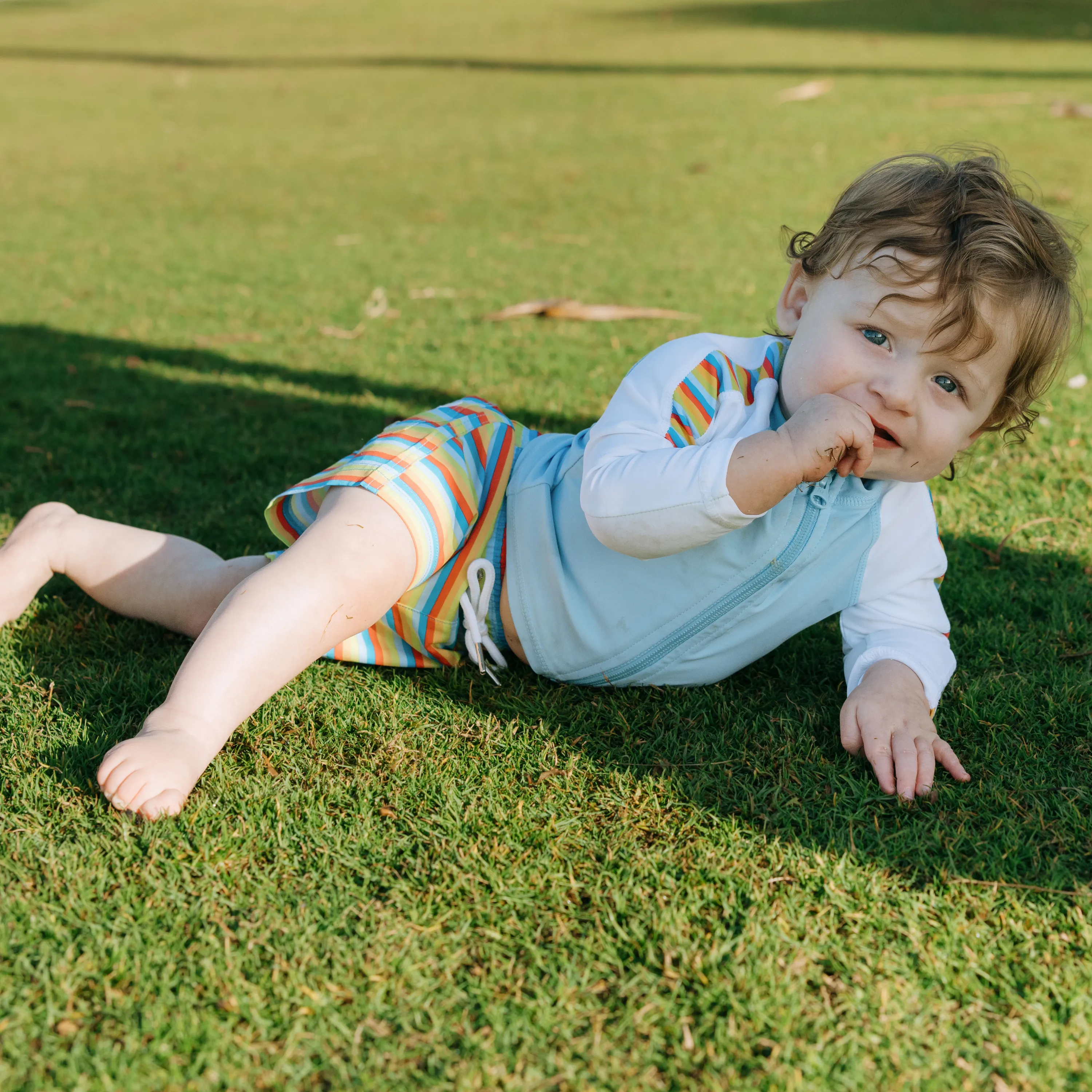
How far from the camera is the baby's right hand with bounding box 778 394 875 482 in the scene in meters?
1.79

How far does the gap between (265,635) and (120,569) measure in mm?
710

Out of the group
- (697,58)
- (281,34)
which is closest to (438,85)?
(697,58)

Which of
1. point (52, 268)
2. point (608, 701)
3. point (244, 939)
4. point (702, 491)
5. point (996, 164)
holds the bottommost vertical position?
point (52, 268)

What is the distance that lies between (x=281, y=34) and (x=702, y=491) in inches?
835

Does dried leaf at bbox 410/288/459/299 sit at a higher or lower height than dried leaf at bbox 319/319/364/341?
lower

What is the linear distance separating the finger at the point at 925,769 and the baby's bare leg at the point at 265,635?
0.98 meters

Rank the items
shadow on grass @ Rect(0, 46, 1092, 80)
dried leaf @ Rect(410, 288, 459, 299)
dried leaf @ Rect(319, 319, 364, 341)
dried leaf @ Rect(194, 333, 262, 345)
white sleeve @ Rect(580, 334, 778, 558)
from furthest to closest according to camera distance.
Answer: shadow on grass @ Rect(0, 46, 1092, 80)
dried leaf @ Rect(410, 288, 459, 299)
dried leaf @ Rect(319, 319, 364, 341)
dried leaf @ Rect(194, 333, 262, 345)
white sleeve @ Rect(580, 334, 778, 558)

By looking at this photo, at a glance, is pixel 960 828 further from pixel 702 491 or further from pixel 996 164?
pixel 996 164

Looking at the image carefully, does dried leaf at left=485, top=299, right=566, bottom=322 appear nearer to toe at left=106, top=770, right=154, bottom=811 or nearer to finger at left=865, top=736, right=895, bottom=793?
finger at left=865, top=736, right=895, bottom=793

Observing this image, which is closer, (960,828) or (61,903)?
(61,903)

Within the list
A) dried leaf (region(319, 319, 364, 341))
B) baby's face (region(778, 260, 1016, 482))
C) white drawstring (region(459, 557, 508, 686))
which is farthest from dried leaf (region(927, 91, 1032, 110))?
white drawstring (region(459, 557, 508, 686))

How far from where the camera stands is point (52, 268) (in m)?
6.15

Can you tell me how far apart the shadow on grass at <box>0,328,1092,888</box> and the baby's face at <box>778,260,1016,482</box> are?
1.69 feet

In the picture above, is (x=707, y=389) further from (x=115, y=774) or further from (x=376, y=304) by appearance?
(x=376, y=304)
